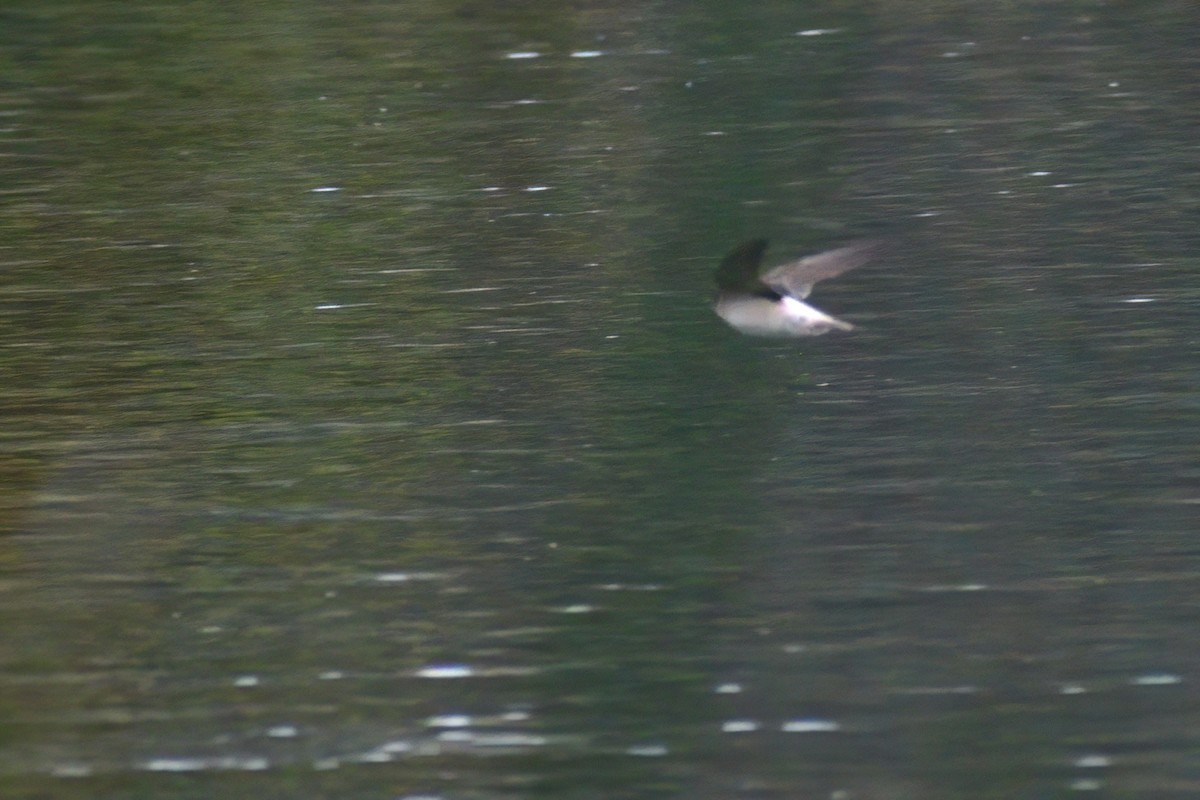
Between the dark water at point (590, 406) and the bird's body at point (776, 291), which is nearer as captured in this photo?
the dark water at point (590, 406)

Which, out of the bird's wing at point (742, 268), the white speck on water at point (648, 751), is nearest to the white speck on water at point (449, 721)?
the white speck on water at point (648, 751)

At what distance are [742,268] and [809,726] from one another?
0.74m

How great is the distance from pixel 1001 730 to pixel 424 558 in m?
0.81

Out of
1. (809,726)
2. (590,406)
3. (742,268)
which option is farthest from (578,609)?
(742,268)

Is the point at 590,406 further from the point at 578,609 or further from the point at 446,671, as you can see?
the point at 446,671

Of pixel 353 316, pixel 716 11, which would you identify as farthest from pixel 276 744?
pixel 716 11

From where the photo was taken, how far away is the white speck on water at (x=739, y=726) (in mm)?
1797

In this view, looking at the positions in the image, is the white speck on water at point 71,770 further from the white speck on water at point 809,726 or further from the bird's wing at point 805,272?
the bird's wing at point 805,272

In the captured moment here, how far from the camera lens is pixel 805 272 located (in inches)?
95.6

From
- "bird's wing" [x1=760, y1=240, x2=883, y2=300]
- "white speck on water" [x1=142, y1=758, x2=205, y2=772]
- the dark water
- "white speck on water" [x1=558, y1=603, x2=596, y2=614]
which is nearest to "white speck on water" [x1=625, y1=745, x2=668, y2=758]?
the dark water

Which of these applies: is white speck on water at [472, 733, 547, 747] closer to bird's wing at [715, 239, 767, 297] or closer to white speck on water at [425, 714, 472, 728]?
white speck on water at [425, 714, 472, 728]

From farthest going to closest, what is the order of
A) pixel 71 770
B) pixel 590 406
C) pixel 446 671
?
pixel 590 406
pixel 446 671
pixel 71 770

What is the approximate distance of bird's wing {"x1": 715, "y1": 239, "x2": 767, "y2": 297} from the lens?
7.23 ft

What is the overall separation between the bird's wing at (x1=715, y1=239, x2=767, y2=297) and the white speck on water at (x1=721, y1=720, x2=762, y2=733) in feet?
2.39
